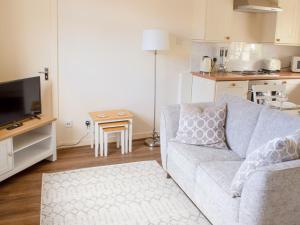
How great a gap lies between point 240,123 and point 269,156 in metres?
0.88

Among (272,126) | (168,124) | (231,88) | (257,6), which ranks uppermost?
(257,6)

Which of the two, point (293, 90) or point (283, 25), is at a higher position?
point (283, 25)

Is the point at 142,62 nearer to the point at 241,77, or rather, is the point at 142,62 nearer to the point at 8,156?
the point at 241,77

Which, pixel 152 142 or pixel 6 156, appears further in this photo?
pixel 152 142

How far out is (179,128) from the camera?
9.93 ft

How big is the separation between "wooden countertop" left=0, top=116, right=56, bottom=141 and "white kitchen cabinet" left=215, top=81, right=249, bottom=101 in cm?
222

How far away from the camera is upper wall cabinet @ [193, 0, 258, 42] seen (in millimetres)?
4324

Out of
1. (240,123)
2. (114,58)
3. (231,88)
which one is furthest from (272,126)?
(114,58)

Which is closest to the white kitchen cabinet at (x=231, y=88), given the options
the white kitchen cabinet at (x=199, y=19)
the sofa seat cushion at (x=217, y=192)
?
the white kitchen cabinet at (x=199, y=19)

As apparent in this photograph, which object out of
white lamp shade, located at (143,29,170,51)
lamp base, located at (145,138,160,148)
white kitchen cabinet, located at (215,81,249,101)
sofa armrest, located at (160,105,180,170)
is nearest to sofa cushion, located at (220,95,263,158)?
sofa armrest, located at (160,105,180,170)

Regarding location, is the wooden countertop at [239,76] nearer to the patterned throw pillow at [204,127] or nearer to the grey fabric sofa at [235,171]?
the grey fabric sofa at [235,171]

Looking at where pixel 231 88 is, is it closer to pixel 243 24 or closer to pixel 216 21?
pixel 216 21

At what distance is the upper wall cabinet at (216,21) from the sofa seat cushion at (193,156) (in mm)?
2113

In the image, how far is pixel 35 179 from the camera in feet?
10.4
